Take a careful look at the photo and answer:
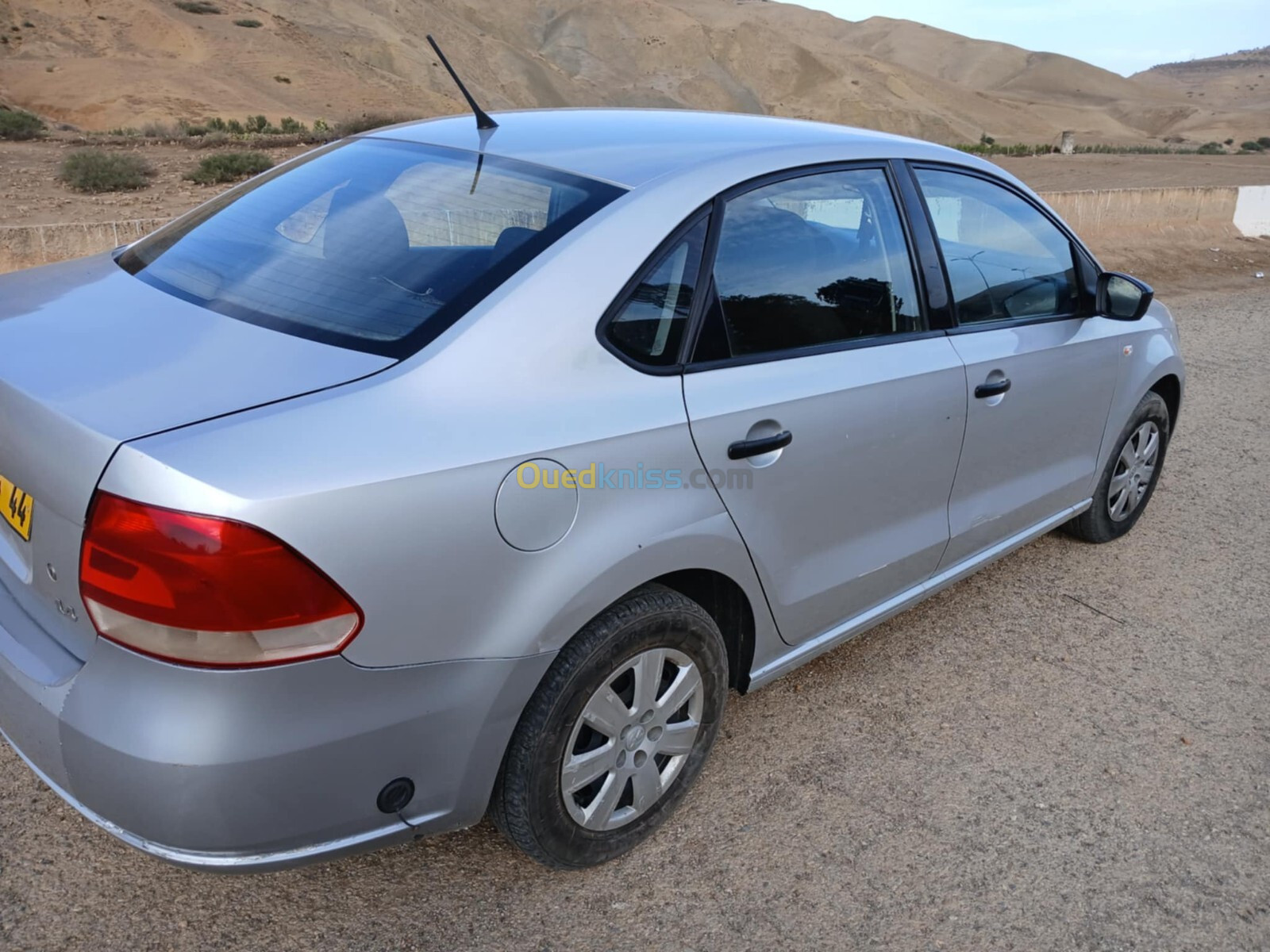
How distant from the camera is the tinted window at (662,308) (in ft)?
7.60

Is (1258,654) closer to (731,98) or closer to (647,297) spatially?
(647,297)

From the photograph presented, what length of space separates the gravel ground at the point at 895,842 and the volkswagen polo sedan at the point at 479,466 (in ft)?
0.68

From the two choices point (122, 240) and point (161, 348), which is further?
point (122, 240)

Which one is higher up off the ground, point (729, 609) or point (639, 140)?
point (639, 140)

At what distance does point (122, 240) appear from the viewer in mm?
7379

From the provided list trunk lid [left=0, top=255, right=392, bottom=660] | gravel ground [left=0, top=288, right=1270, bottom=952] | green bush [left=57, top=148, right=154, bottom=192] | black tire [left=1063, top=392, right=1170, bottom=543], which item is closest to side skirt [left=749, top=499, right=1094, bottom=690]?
gravel ground [left=0, top=288, right=1270, bottom=952]

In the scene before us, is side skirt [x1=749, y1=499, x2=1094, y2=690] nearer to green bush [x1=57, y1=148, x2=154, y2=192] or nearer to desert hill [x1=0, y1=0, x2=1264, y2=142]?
green bush [x1=57, y1=148, x2=154, y2=192]

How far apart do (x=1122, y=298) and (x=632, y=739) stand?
2556mm

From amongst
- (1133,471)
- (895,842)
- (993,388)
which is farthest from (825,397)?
(1133,471)

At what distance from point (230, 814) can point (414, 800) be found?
1.18 ft

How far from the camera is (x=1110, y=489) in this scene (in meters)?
4.39

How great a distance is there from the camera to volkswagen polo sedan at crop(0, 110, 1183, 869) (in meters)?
1.82

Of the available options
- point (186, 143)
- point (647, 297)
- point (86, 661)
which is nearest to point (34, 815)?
point (86, 661)

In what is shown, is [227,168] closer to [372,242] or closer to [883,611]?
[372,242]
